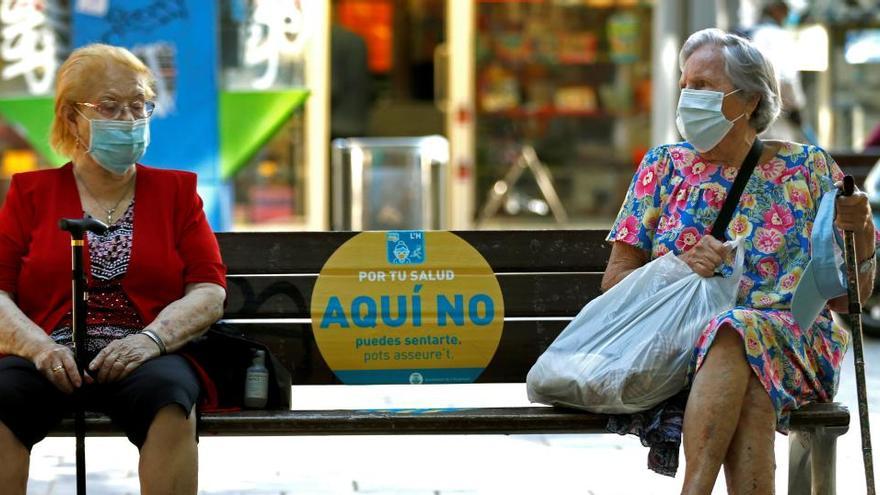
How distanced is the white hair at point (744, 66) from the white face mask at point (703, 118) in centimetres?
8

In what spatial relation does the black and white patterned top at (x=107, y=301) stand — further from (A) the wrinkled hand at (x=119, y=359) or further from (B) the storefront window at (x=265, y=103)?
(B) the storefront window at (x=265, y=103)

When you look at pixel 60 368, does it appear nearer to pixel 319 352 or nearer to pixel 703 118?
pixel 319 352

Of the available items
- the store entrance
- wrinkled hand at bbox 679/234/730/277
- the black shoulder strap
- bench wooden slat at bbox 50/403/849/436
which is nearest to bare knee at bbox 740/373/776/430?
bench wooden slat at bbox 50/403/849/436

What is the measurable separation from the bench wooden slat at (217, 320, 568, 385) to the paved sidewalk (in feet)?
2.22

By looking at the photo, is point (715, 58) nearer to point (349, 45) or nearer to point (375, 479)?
point (375, 479)

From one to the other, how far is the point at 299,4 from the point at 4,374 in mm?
7179

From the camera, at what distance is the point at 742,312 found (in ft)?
14.5

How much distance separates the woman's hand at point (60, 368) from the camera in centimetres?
431

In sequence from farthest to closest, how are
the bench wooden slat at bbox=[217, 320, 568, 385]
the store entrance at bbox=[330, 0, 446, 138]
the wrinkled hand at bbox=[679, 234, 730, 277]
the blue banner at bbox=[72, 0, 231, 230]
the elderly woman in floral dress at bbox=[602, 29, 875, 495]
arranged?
1. the store entrance at bbox=[330, 0, 446, 138]
2. the blue banner at bbox=[72, 0, 231, 230]
3. the bench wooden slat at bbox=[217, 320, 568, 385]
4. the wrinkled hand at bbox=[679, 234, 730, 277]
5. the elderly woman in floral dress at bbox=[602, 29, 875, 495]

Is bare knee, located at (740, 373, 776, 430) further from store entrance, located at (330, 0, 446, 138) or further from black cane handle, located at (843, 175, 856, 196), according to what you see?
store entrance, located at (330, 0, 446, 138)

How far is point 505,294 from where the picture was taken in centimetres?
520

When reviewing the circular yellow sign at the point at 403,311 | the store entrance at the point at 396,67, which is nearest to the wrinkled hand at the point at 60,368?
the circular yellow sign at the point at 403,311

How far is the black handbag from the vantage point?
467 cm

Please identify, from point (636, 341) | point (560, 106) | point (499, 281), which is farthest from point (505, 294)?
point (560, 106)
